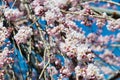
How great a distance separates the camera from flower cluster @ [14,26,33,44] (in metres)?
2.39

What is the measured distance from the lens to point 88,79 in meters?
1.93

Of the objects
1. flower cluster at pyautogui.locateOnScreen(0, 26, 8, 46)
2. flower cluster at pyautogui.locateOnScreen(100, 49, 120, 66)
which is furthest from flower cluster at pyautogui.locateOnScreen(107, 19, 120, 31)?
flower cluster at pyautogui.locateOnScreen(100, 49, 120, 66)

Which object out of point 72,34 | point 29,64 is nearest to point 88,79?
point 72,34

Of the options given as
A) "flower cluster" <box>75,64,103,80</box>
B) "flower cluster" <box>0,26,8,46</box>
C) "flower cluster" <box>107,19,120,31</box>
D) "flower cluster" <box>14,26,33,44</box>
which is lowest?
"flower cluster" <box>107,19,120,31</box>

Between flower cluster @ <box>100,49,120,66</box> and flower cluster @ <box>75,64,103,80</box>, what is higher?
flower cluster @ <box>75,64,103,80</box>

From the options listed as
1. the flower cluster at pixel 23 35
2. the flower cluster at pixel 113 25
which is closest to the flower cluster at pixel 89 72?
the flower cluster at pixel 23 35

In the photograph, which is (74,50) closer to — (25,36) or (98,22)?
(25,36)

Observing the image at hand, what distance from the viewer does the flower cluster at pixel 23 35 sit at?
2395 mm

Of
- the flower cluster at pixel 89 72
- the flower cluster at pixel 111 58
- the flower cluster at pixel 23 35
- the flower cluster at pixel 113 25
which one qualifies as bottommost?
the flower cluster at pixel 111 58

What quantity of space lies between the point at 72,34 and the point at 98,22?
0.70 meters

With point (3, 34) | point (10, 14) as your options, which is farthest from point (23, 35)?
point (10, 14)

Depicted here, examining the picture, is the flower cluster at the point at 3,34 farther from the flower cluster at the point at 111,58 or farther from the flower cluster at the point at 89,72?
the flower cluster at the point at 111,58

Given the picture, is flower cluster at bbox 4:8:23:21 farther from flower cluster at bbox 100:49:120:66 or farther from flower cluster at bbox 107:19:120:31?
flower cluster at bbox 100:49:120:66

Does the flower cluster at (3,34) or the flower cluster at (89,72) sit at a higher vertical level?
the flower cluster at (3,34)
